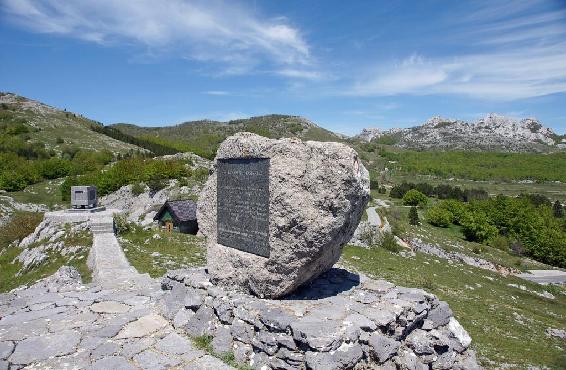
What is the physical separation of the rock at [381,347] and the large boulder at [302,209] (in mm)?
2044

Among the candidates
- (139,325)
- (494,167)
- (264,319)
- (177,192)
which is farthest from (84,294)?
(494,167)

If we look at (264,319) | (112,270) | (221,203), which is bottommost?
(112,270)

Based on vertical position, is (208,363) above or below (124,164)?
below

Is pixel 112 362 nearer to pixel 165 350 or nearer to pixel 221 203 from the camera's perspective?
pixel 165 350

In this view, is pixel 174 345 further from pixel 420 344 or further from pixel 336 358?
pixel 420 344

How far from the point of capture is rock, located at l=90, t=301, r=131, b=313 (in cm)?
1041

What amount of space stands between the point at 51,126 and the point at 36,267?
3549 inches

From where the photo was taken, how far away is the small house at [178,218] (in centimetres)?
2691

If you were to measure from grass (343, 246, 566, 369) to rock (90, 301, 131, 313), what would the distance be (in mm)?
10253

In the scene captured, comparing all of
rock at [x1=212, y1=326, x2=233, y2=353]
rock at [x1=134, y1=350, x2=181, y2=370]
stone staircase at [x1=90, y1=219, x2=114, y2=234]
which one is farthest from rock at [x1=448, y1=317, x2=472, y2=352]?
stone staircase at [x1=90, y1=219, x2=114, y2=234]

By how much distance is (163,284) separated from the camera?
37.7ft

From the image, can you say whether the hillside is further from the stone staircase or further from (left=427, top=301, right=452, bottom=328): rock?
(left=427, top=301, right=452, bottom=328): rock

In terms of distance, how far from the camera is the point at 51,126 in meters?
96.4

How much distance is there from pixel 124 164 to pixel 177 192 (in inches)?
550
